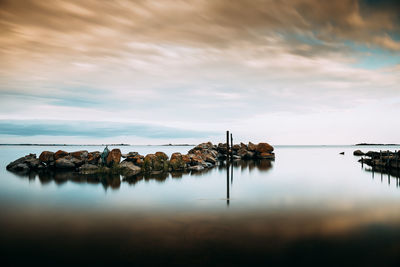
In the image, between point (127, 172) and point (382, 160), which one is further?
point (382, 160)

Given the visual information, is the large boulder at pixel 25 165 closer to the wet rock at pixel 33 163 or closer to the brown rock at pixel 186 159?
the wet rock at pixel 33 163

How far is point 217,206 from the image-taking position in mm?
14672

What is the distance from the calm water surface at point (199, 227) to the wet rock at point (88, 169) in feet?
36.3

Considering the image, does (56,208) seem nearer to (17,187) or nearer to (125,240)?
(125,240)

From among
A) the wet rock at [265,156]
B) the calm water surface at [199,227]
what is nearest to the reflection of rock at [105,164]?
the calm water surface at [199,227]

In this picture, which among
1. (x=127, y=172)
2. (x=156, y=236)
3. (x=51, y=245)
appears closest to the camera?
(x=51, y=245)

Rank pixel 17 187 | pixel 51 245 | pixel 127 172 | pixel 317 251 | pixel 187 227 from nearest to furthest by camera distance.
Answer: pixel 317 251, pixel 51 245, pixel 187 227, pixel 17 187, pixel 127 172

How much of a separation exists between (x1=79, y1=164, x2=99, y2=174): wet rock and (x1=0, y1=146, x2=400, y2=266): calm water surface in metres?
11.1

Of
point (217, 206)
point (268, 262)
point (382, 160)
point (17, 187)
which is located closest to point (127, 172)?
point (17, 187)

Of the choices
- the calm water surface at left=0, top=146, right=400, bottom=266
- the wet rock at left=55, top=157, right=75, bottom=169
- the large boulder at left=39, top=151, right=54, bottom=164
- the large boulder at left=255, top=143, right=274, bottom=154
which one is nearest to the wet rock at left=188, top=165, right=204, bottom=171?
the wet rock at left=55, top=157, right=75, bottom=169

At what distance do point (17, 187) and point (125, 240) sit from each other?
1771 centimetres

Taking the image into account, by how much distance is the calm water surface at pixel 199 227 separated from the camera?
763cm

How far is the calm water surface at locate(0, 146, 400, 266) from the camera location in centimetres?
763

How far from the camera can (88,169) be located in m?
31.0
